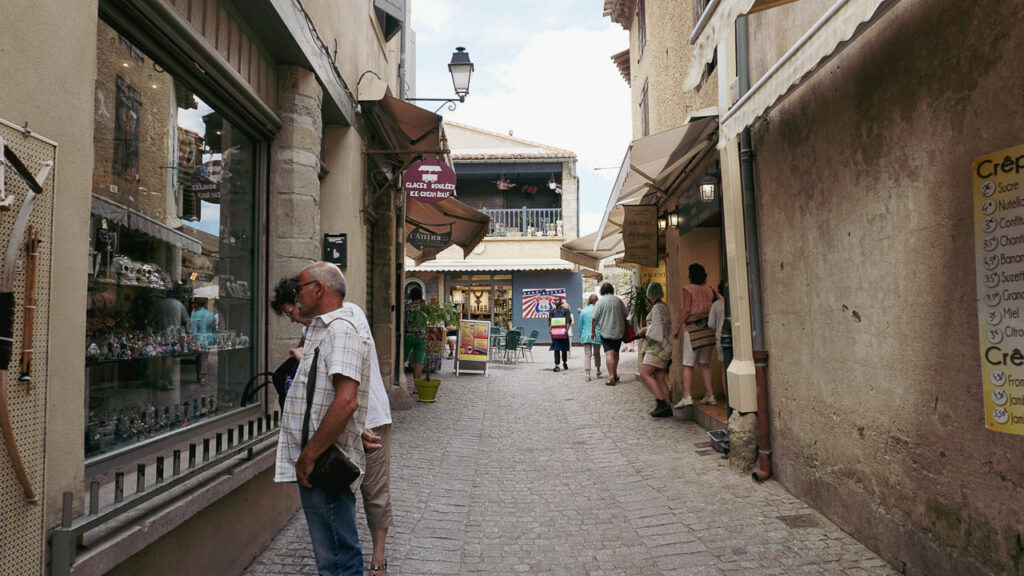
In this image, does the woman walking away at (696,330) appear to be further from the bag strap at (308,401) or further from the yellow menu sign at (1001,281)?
the bag strap at (308,401)

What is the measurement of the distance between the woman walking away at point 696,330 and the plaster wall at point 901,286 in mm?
2836

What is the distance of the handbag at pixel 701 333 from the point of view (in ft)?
25.8

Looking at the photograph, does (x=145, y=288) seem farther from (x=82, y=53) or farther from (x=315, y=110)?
(x=315, y=110)

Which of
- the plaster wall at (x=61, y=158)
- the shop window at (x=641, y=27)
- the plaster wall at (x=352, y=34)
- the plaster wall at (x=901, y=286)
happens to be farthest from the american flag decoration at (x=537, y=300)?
the plaster wall at (x=61, y=158)

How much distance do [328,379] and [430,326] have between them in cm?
830

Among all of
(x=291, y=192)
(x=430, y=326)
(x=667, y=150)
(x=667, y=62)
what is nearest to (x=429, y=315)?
(x=430, y=326)

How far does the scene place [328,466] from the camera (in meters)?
2.66

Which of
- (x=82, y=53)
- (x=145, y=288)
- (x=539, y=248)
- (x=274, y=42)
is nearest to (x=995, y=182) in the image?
(x=82, y=53)

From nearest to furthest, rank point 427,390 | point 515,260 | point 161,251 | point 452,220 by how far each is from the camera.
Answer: point 161,251, point 427,390, point 452,220, point 515,260

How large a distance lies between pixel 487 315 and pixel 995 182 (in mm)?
21439

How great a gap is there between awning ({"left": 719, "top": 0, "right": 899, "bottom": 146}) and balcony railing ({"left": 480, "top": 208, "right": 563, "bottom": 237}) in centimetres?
1919

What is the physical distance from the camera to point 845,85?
4.00m

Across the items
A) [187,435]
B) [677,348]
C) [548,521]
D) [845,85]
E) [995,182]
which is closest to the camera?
[995,182]

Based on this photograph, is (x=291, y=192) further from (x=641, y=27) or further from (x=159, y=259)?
(x=641, y=27)
